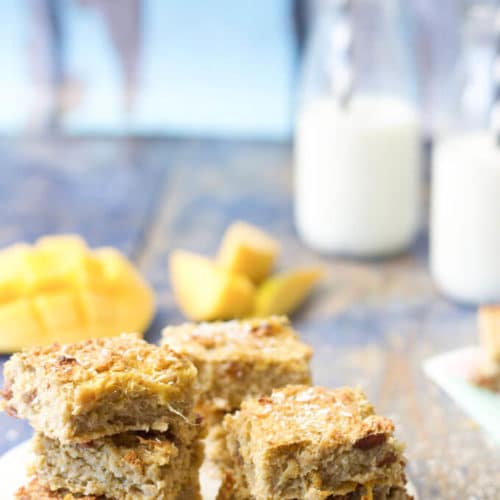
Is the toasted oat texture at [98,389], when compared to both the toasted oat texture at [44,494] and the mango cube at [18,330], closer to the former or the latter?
the toasted oat texture at [44,494]

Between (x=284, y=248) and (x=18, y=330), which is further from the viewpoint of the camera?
(x=284, y=248)

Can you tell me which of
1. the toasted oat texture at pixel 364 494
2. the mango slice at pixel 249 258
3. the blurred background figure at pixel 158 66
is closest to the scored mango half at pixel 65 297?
the mango slice at pixel 249 258

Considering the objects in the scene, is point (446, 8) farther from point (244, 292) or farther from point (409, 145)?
point (244, 292)

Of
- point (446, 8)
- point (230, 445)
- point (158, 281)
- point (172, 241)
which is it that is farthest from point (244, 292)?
point (446, 8)

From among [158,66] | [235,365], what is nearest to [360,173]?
[235,365]

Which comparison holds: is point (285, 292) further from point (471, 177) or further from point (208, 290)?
point (471, 177)

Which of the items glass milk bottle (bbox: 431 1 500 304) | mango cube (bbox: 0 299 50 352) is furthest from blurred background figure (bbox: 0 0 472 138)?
mango cube (bbox: 0 299 50 352)
